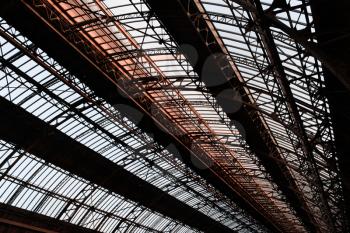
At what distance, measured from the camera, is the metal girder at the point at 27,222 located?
32250mm

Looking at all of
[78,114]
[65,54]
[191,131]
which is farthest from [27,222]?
[65,54]

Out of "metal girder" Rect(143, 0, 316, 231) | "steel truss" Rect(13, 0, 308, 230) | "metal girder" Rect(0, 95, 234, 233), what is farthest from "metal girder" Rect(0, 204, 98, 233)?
"metal girder" Rect(143, 0, 316, 231)

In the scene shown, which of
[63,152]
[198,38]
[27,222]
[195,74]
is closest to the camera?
[198,38]

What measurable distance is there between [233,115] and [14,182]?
1776 centimetres

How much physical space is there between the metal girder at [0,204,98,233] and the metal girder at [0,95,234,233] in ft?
15.9

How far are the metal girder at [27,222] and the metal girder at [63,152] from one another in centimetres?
483

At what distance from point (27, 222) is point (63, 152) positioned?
6972 mm

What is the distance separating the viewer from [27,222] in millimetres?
34656

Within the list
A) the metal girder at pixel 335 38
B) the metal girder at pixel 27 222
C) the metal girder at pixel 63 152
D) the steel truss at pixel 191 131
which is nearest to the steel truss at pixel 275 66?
the metal girder at pixel 335 38

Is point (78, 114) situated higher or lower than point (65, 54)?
higher

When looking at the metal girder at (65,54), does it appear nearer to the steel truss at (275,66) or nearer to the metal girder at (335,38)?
the steel truss at (275,66)

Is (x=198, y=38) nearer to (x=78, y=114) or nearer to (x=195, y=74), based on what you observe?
(x=195, y=74)

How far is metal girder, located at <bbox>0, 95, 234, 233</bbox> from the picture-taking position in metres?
28.1

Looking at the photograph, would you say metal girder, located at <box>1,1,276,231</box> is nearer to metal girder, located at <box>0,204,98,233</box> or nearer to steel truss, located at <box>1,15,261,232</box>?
steel truss, located at <box>1,15,261,232</box>
